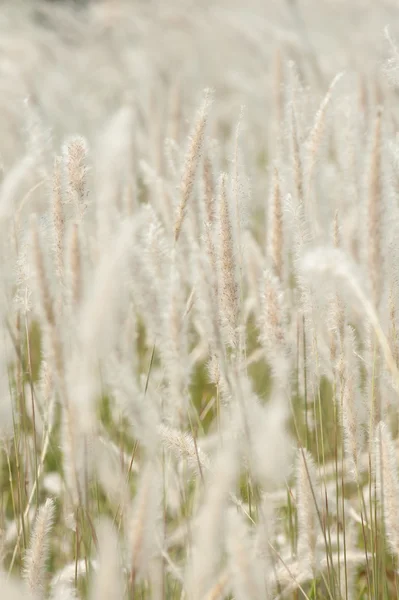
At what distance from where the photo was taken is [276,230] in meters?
1.06

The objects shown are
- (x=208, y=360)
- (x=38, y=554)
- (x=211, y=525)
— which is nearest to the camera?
(x=211, y=525)

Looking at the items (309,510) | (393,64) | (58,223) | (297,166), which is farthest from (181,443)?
(393,64)

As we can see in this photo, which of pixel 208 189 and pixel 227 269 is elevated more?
pixel 208 189

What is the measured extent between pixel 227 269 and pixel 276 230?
0.24m

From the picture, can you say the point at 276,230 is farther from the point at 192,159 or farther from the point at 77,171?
the point at 77,171

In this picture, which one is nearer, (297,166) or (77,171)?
(77,171)

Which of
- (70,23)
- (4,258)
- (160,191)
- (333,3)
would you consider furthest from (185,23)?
(4,258)

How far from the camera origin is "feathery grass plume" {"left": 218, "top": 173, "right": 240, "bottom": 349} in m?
0.84

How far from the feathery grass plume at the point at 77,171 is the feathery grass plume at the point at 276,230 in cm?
25

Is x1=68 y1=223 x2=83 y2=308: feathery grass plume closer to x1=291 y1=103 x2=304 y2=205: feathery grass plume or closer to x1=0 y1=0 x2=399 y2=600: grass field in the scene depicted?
x1=0 y1=0 x2=399 y2=600: grass field

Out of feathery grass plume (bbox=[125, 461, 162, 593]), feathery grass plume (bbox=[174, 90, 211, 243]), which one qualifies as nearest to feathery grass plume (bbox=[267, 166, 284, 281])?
feathery grass plume (bbox=[174, 90, 211, 243])

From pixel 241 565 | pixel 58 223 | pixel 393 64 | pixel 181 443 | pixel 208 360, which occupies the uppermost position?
pixel 393 64

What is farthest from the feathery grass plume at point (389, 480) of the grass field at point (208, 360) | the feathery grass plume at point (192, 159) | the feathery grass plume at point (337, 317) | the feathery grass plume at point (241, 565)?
the feathery grass plume at point (192, 159)

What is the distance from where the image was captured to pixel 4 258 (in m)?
0.95
